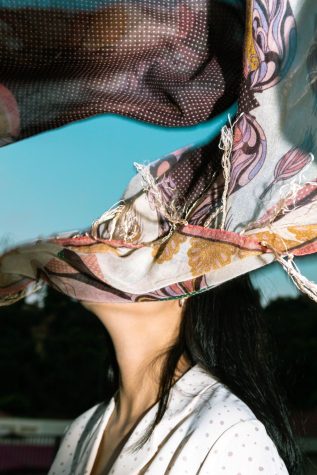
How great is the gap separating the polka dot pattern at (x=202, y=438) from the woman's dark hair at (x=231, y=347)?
2cm

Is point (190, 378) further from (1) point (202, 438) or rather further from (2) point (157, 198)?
(2) point (157, 198)

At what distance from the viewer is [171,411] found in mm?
950

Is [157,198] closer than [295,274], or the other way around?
[295,274]

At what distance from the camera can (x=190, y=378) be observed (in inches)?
38.3

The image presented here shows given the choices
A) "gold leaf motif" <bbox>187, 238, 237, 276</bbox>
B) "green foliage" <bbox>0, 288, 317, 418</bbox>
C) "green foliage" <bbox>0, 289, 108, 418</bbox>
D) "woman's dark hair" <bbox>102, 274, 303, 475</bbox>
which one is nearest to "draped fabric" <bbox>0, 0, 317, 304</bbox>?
"gold leaf motif" <bbox>187, 238, 237, 276</bbox>

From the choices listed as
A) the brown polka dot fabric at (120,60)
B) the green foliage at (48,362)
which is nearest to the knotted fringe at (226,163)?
the brown polka dot fabric at (120,60)

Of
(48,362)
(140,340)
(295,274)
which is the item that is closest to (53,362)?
(48,362)

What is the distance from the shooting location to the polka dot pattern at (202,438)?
846 mm

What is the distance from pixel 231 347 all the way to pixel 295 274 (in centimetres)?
23

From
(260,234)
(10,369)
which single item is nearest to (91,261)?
(260,234)

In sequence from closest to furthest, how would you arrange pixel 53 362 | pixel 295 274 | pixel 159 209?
pixel 295 274
pixel 159 209
pixel 53 362

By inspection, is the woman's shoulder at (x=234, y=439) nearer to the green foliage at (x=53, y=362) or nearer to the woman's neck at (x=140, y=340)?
the woman's neck at (x=140, y=340)

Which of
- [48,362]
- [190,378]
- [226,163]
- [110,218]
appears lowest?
[48,362]

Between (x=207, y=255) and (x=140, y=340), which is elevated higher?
(x=207, y=255)
